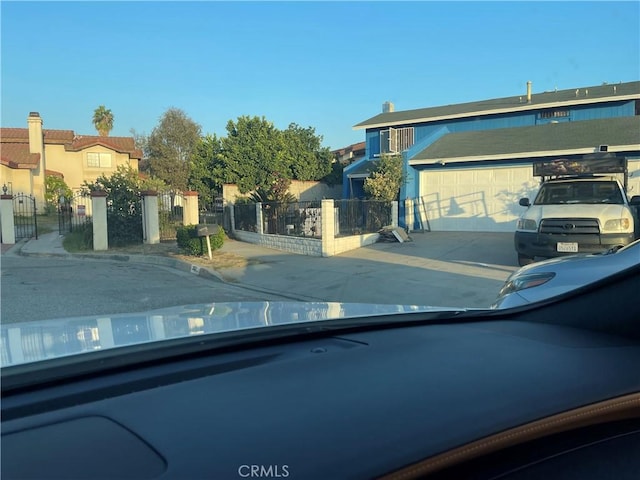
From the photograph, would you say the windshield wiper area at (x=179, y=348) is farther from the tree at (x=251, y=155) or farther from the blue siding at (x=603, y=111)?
the blue siding at (x=603, y=111)

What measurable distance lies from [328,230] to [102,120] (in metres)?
48.4

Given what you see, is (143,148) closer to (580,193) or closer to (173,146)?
(173,146)

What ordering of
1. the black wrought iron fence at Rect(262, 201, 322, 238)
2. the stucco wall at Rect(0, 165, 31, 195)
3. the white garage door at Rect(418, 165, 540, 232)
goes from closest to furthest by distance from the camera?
the black wrought iron fence at Rect(262, 201, 322, 238)
the white garage door at Rect(418, 165, 540, 232)
the stucco wall at Rect(0, 165, 31, 195)

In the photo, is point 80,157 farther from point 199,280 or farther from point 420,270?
point 420,270

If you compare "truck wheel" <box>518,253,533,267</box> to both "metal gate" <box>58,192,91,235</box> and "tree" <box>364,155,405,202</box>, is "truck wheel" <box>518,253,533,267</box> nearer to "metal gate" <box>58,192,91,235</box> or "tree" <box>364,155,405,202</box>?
"tree" <box>364,155,405,202</box>

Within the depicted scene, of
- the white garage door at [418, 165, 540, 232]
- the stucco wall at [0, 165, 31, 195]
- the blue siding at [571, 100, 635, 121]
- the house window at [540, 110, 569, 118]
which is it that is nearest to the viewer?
the white garage door at [418, 165, 540, 232]

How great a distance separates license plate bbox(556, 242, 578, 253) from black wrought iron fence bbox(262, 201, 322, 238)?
268 inches

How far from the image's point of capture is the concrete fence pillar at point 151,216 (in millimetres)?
18250

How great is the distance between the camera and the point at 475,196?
20.0 m

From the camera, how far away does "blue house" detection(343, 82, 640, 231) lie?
61.6 ft

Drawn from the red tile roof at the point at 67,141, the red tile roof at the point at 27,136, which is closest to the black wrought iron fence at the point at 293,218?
the red tile roof at the point at 67,141

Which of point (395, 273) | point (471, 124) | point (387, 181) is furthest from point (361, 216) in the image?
point (471, 124)

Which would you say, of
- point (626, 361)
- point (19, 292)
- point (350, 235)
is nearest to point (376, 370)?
point (626, 361)

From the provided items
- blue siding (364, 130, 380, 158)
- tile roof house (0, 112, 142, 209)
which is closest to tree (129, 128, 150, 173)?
tile roof house (0, 112, 142, 209)
